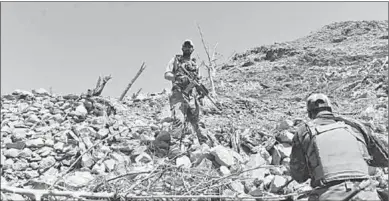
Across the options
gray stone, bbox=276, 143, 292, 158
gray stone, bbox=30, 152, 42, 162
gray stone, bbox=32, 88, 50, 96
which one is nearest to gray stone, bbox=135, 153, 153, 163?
gray stone, bbox=30, 152, 42, 162

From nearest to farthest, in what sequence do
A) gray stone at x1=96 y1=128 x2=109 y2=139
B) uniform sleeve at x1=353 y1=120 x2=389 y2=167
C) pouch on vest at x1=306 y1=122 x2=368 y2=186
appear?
pouch on vest at x1=306 y1=122 x2=368 y2=186 < uniform sleeve at x1=353 y1=120 x2=389 y2=167 < gray stone at x1=96 y1=128 x2=109 y2=139

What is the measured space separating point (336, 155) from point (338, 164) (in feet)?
0.18

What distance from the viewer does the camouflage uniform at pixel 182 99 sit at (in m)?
5.32

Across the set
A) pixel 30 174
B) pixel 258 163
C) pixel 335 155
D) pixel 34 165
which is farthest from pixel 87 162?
pixel 335 155

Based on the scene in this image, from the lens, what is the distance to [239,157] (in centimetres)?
511

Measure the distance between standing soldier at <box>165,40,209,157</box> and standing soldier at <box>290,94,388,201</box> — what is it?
278 centimetres

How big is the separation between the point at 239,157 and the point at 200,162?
28.6 inches

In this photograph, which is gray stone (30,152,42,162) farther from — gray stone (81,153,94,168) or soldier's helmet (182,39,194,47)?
soldier's helmet (182,39,194,47)

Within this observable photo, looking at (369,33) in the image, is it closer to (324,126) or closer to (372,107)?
(372,107)

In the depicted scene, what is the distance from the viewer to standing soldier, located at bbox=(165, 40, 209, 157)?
5312mm

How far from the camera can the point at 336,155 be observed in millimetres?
2309

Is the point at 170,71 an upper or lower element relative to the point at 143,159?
upper

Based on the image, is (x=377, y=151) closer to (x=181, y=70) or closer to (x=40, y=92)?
(x=181, y=70)

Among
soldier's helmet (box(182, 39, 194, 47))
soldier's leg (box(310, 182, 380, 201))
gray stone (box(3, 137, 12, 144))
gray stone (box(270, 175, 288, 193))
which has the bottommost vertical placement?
gray stone (box(270, 175, 288, 193))
